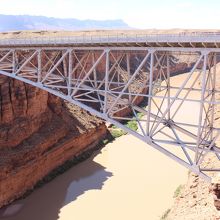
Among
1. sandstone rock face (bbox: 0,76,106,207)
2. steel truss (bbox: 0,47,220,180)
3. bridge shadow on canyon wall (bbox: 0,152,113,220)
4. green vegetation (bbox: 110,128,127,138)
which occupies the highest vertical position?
steel truss (bbox: 0,47,220,180)

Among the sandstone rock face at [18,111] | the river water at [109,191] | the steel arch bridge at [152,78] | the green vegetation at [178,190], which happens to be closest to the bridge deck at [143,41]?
the steel arch bridge at [152,78]

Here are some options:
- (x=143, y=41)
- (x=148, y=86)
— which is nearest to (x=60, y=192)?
(x=148, y=86)

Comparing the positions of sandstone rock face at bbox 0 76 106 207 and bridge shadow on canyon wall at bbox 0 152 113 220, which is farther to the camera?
sandstone rock face at bbox 0 76 106 207

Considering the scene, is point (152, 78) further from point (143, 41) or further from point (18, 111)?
point (18, 111)

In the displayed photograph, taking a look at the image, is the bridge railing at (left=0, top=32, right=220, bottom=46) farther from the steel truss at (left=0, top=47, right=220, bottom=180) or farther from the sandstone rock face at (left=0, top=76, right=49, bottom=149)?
the sandstone rock face at (left=0, top=76, right=49, bottom=149)

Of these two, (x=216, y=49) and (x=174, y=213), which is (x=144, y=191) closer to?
(x=174, y=213)

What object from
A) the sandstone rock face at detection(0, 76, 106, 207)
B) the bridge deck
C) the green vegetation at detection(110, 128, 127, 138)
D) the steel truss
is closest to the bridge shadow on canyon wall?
the sandstone rock face at detection(0, 76, 106, 207)

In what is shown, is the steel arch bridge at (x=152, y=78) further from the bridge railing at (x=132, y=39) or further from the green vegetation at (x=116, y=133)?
the green vegetation at (x=116, y=133)

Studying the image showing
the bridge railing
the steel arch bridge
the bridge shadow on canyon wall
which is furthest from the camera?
the bridge shadow on canyon wall
